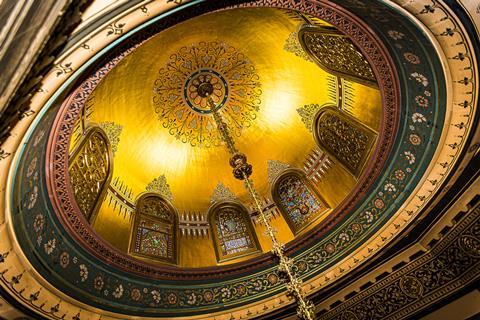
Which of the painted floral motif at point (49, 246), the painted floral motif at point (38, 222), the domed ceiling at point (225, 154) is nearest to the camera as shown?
the domed ceiling at point (225, 154)

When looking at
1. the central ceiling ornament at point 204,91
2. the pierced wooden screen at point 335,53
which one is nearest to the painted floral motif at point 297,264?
the pierced wooden screen at point 335,53

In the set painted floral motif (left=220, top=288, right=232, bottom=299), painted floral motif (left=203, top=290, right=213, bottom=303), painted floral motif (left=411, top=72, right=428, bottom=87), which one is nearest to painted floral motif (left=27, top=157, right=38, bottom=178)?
painted floral motif (left=203, top=290, right=213, bottom=303)

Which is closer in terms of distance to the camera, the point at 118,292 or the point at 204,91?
the point at 118,292

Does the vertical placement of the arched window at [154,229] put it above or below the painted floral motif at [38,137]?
above

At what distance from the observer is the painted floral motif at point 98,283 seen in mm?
6234

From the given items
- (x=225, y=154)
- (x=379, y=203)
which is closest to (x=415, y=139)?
(x=379, y=203)

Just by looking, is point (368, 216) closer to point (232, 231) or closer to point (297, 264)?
point (297, 264)

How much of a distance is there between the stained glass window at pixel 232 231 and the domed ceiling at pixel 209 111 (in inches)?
11.0

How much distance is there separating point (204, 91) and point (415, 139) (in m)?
5.20

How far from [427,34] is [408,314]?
176 inches

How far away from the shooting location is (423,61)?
495 centimetres

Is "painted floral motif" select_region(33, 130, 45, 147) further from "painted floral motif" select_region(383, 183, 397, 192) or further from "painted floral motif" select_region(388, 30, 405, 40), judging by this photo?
"painted floral motif" select_region(383, 183, 397, 192)

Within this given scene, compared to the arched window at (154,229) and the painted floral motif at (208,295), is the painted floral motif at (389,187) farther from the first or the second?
the arched window at (154,229)

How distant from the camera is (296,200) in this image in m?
8.86
